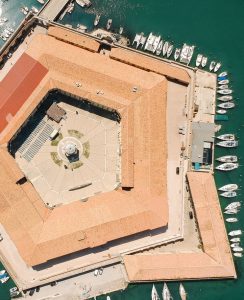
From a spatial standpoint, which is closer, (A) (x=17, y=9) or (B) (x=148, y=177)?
(B) (x=148, y=177)

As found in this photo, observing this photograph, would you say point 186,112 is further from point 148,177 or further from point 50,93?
point 50,93

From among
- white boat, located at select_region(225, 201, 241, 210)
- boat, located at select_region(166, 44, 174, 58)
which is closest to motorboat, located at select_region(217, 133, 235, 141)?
white boat, located at select_region(225, 201, 241, 210)

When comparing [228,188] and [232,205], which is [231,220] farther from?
[228,188]

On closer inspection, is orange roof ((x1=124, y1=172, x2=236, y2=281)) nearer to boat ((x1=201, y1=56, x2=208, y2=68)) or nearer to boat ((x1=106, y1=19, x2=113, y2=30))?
boat ((x1=201, y1=56, x2=208, y2=68))

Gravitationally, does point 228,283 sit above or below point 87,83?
below

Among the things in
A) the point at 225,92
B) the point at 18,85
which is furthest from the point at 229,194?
the point at 18,85

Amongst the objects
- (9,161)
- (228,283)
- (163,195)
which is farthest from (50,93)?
(228,283)
